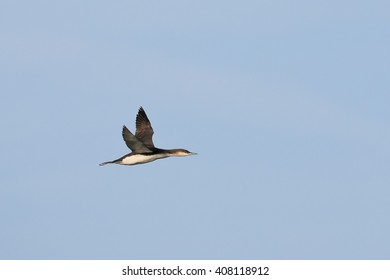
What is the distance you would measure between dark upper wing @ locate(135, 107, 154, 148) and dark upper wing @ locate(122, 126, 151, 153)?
327 centimetres

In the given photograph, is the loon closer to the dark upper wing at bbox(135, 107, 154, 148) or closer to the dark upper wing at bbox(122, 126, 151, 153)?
the dark upper wing at bbox(122, 126, 151, 153)

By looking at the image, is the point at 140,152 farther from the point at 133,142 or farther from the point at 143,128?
the point at 143,128

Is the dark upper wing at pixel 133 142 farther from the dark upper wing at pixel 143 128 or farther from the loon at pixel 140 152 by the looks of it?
the dark upper wing at pixel 143 128

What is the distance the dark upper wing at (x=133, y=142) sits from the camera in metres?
84.6

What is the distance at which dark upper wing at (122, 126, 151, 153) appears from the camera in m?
84.6

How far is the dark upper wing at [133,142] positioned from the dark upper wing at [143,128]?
3.27 m

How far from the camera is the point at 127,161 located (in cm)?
8619

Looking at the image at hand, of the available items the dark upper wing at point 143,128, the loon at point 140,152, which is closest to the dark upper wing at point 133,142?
the loon at point 140,152

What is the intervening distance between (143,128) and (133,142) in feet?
17.3
